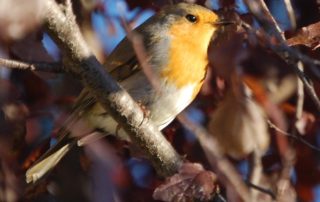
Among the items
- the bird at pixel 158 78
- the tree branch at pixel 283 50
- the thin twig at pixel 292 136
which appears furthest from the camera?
the bird at pixel 158 78

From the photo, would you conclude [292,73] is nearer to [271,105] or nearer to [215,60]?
[271,105]

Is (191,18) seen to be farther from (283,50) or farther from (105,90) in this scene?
(283,50)

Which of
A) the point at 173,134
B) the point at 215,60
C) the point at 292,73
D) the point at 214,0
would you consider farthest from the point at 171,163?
the point at 292,73

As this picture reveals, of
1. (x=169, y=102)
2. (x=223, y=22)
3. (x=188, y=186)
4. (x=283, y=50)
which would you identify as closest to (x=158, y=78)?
(x=169, y=102)

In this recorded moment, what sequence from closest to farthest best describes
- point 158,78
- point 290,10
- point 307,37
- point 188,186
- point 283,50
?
1. point 283,50
2. point 188,186
3. point 307,37
4. point 290,10
5. point 158,78

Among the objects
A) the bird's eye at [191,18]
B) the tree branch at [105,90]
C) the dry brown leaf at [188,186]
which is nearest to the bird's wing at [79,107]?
the bird's eye at [191,18]

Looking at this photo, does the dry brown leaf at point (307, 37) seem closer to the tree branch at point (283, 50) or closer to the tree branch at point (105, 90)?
the tree branch at point (283, 50)

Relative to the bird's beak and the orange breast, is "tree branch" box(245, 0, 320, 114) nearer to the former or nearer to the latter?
the bird's beak

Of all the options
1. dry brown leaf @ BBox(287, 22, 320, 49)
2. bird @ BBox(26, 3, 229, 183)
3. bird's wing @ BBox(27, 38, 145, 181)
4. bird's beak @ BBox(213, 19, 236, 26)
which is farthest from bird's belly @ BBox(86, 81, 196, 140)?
dry brown leaf @ BBox(287, 22, 320, 49)
